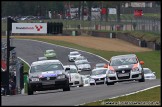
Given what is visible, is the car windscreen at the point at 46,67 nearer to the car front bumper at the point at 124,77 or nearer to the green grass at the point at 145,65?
the car front bumper at the point at 124,77

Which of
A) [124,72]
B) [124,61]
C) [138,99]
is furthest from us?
[124,61]

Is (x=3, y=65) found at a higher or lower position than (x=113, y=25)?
higher

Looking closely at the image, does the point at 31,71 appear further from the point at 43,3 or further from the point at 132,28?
the point at 132,28

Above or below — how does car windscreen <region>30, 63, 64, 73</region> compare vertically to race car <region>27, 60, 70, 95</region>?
above

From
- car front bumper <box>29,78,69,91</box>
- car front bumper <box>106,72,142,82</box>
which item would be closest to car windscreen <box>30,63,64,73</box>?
car front bumper <box>29,78,69,91</box>

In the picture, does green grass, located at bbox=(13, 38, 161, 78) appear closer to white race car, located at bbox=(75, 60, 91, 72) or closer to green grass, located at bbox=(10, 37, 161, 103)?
green grass, located at bbox=(10, 37, 161, 103)

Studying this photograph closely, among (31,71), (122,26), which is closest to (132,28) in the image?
(122,26)

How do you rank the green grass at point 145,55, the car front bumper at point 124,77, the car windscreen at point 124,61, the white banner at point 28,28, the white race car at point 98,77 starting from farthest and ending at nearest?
1. the green grass at point 145,55
2. the white banner at point 28,28
3. the white race car at point 98,77
4. the car windscreen at point 124,61
5. the car front bumper at point 124,77

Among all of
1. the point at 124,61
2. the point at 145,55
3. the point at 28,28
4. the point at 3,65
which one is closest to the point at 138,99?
the point at 124,61

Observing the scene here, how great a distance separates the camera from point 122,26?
10312 centimetres

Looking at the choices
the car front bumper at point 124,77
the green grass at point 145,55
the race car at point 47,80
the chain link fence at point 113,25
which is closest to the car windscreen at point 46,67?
the race car at point 47,80

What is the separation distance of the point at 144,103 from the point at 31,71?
1031 centimetres

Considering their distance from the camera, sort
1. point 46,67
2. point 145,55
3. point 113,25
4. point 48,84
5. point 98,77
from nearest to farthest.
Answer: point 48,84
point 46,67
point 98,77
point 145,55
point 113,25

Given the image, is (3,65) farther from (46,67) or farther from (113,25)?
(113,25)
